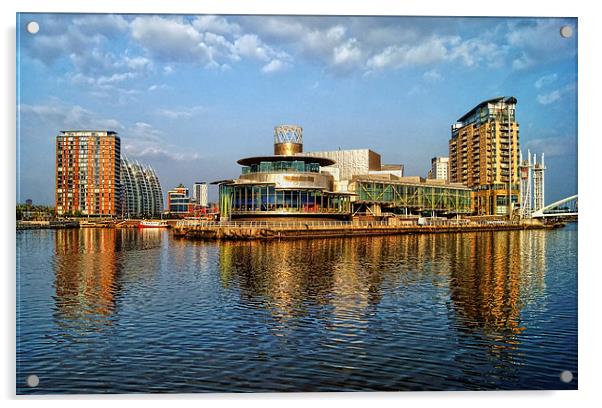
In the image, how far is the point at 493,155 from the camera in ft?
401

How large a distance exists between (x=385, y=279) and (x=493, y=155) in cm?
10106

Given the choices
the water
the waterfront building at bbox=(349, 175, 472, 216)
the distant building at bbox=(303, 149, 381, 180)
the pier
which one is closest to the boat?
the distant building at bbox=(303, 149, 381, 180)

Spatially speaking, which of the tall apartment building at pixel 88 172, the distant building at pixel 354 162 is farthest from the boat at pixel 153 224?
the distant building at pixel 354 162

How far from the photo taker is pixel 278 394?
14875 mm

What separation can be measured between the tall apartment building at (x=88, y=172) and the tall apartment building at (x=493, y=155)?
7732 centimetres

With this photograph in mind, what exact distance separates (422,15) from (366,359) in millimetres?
11430

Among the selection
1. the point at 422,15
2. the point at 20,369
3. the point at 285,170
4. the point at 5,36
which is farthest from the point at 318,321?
the point at 285,170

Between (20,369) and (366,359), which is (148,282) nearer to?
(20,369)

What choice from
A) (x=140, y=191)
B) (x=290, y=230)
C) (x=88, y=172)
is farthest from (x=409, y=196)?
(x=140, y=191)

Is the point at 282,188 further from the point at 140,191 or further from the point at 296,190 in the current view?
the point at 140,191

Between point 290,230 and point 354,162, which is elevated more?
point 354,162

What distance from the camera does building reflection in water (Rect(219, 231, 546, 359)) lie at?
21656 millimetres

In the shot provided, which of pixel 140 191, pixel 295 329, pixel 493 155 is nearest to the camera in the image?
pixel 295 329
